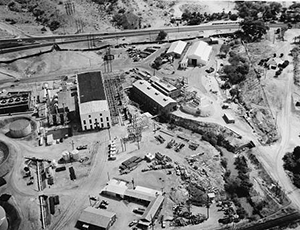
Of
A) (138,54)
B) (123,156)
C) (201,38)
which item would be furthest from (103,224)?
(201,38)

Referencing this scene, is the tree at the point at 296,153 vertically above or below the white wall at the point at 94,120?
below

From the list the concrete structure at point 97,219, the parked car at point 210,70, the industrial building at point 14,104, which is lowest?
the concrete structure at point 97,219

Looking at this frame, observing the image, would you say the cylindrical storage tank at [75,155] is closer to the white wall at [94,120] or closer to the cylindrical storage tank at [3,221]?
the white wall at [94,120]

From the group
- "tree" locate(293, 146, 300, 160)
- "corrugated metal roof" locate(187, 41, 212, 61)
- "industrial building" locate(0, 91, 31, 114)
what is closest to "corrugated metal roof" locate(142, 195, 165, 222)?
"tree" locate(293, 146, 300, 160)

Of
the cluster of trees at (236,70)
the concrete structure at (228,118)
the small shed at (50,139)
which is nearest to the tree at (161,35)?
the cluster of trees at (236,70)

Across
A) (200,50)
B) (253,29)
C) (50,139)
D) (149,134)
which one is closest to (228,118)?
(149,134)

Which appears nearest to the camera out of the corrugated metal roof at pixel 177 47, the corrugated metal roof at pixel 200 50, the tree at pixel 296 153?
the tree at pixel 296 153
